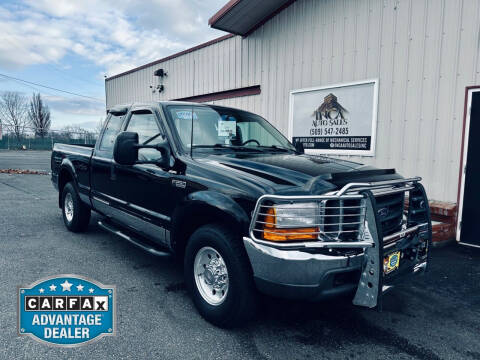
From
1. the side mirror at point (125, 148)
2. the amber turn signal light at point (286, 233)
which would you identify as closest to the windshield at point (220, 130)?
the side mirror at point (125, 148)

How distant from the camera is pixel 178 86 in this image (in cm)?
1180

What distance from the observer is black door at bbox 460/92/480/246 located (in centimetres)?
519

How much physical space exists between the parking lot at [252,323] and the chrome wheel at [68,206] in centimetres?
89

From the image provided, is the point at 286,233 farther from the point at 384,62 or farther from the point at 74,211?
the point at 384,62

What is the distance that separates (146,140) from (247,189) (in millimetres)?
1740

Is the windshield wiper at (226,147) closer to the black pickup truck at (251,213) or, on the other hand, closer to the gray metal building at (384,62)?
the black pickup truck at (251,213)

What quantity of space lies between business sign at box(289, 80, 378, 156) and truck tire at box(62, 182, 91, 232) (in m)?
4.64

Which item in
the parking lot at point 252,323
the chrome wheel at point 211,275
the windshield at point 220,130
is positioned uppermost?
the windshield at point 220,130

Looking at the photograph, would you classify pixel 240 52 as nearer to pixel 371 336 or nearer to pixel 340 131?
pixel 340 131

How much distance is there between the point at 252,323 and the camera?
9.70 feet

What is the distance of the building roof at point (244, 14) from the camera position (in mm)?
7773

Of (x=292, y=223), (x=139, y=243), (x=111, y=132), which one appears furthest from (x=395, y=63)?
(x=139, y=243)

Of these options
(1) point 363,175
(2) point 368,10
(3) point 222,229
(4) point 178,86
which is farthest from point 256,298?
(4) point 178,86

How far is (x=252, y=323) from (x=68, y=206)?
13.5 feet
